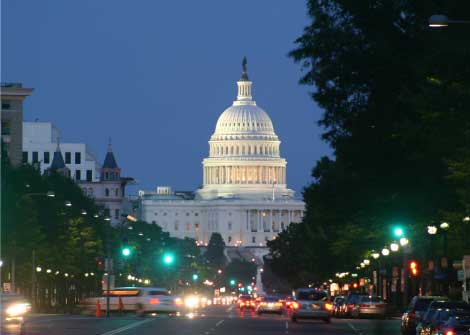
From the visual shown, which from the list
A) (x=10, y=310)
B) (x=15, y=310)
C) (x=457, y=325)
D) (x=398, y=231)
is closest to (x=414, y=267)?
(x=398, y=231)

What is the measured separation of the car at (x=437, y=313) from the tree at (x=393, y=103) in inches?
197

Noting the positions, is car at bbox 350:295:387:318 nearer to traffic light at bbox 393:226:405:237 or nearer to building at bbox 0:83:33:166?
traffic light at bbox 393:226:405:237

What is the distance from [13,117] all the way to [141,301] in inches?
2959

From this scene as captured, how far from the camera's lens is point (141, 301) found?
93.6 metres

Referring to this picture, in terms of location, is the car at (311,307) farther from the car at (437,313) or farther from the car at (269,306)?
the car at (437,313)

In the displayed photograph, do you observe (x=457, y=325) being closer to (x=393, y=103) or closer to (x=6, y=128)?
(x=393, y=103)

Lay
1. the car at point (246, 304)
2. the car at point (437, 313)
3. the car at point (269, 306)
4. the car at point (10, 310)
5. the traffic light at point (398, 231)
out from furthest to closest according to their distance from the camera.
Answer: the car at point (246, 304) < the car at point (269, 306) < the traffic light at point (398, 231) < the car at point (10, 310) < the car at point (437, 313)

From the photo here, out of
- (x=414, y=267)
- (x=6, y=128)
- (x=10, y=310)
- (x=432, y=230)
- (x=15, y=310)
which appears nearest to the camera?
(x=10, y=310)

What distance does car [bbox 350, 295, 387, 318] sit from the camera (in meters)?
88.1

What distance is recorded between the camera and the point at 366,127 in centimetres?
6047

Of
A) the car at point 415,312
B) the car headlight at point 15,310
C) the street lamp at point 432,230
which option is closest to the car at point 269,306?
the street lamp at point 432,230

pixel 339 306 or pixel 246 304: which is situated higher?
pixel 246 304

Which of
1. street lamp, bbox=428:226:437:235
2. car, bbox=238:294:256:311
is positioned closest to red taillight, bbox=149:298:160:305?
street lamp, bbox=428:226:437:235

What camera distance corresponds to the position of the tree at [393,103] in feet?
170
